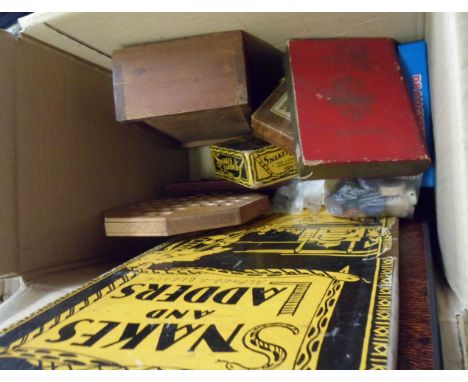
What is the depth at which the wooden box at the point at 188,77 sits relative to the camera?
0.75 meters

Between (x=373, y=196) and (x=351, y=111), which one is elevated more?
(x=351, y=111)

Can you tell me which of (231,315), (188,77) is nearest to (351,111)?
(188,77)

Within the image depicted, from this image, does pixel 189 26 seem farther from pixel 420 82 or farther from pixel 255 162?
pixel 420 82

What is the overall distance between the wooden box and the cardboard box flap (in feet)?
0.07

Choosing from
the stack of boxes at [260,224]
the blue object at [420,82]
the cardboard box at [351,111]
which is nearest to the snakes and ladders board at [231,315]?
the stack of boxes at [260,224]

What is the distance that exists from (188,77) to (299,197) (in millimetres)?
389

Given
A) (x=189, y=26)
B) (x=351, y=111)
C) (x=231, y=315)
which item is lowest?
(x=231, y=315)

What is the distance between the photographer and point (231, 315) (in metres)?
0.42

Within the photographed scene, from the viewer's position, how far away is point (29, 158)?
0.69 meters

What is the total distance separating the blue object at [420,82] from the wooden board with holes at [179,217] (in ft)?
1.13

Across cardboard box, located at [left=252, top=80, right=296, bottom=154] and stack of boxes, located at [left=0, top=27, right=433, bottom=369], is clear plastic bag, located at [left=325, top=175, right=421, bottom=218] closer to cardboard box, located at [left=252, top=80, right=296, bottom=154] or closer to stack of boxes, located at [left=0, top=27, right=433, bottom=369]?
stack of boxes, located at [left=0, top=27, right=433, bottom=369]

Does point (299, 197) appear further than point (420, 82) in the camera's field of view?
Yes

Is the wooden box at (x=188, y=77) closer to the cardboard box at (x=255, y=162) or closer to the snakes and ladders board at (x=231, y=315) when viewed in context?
the cardboard box at (x=255, y=162)
